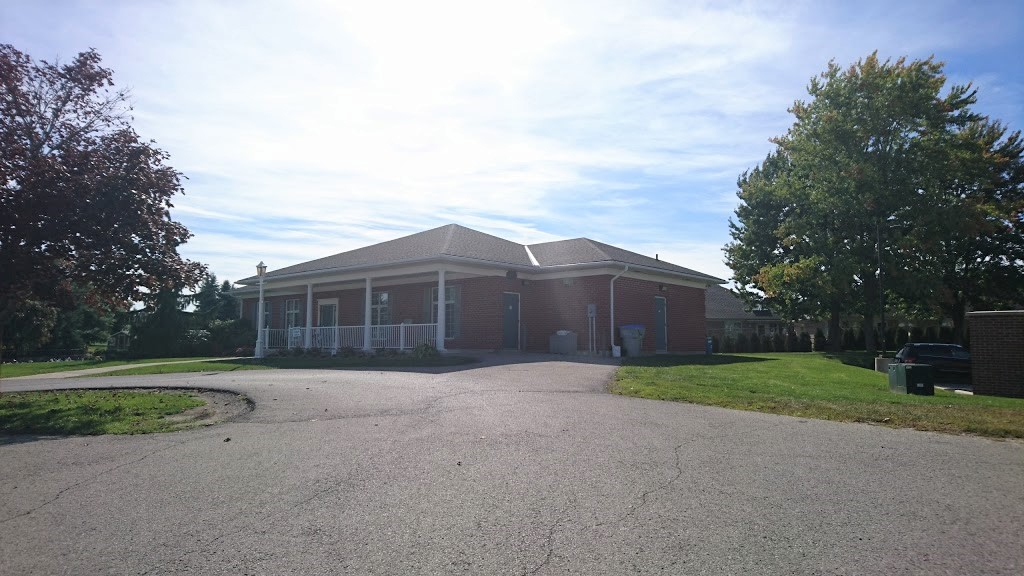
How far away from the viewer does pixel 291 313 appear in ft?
107

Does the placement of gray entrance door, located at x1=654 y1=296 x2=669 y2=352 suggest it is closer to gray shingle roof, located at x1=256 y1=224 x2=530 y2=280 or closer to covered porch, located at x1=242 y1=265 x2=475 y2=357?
gray shingle roof, located at x1=256 y1=224 x2=530 y2=280

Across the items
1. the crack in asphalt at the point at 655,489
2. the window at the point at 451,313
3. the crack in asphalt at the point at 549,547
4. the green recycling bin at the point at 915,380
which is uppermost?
the window at the point at 451,313

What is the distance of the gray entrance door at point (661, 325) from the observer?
83.3 ft

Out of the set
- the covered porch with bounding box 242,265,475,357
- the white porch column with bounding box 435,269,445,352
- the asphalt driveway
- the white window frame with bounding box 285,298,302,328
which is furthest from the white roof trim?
the asphalt driveway

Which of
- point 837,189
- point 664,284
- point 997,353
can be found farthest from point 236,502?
point 837,189

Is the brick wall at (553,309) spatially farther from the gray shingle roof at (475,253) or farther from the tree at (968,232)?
the tree at (968,232)

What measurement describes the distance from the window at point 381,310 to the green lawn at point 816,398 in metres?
12.1

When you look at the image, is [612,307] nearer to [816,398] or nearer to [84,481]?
[816,398]

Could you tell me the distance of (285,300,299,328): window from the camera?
106 ft

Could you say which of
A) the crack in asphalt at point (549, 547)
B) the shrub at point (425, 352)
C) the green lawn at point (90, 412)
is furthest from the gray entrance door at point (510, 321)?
the crack in asphalt at point (549, 547)

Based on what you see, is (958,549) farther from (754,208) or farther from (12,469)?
(754,208)

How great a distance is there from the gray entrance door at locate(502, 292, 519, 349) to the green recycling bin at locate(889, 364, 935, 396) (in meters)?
13.0

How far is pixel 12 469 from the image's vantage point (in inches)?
275

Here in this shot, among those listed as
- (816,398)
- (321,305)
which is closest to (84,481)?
(816,398)
